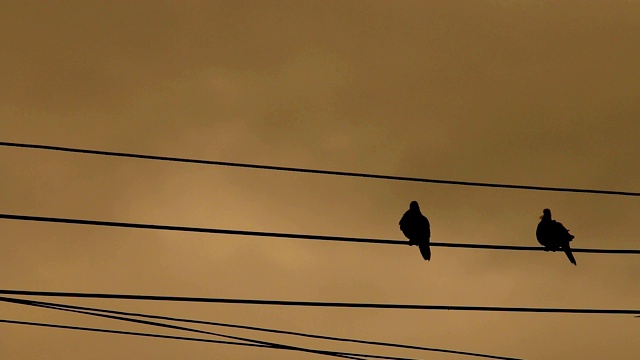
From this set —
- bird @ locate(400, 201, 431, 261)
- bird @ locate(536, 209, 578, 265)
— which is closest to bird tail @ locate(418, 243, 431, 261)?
bird @ locate(400, 201, 431, 261)

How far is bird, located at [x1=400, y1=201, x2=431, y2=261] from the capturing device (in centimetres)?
1589

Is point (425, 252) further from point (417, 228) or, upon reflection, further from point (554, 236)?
point (554, 236)

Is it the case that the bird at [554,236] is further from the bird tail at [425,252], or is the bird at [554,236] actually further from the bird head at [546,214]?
the bird tail at [425,252]

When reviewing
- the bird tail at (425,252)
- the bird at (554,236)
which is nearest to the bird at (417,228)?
the bird tail at (425,252)

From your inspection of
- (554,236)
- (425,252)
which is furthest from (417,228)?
(554,236)

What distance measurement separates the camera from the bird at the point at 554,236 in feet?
51.7

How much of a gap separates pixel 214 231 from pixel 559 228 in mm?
7420

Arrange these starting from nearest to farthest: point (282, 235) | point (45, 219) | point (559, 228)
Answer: point (45, 219) → point (282, 235) → point (559, 228)

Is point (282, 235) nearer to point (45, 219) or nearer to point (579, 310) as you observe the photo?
point (45, 219)

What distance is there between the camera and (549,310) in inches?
424

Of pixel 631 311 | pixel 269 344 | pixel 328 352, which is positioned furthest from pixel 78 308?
pixel 631 311

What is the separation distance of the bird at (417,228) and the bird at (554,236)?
1.74m

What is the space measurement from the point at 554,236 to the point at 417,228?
2078mm

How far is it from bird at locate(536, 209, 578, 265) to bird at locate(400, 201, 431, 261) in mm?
1739
